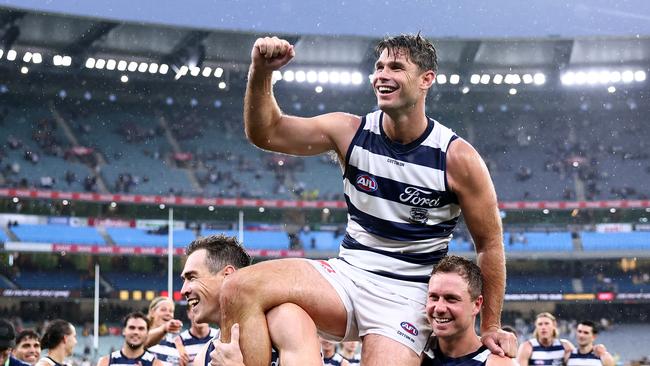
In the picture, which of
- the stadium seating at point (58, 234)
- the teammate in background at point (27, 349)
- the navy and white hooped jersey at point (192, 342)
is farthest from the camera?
the stadium seating at point (58, 234)

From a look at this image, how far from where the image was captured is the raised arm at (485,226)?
462 cm

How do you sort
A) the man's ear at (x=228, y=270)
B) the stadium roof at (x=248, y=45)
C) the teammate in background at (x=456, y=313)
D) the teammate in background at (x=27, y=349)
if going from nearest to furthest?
the teammate in background at (x=456, y=313), the man's ear at (x=228, y=270), the teammate in background at (x=27, y=349), the stadium roof at (x=248, y=45)

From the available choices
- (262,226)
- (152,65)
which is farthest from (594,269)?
(152,65)

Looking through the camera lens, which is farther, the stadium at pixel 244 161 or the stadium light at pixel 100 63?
the stadium light at pixel 100 63

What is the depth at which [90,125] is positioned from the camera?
4044 cm

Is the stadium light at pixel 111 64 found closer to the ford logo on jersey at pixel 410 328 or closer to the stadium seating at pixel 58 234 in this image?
the stadium seating at pixel 58 234

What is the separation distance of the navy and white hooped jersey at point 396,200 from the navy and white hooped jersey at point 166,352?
6068mm

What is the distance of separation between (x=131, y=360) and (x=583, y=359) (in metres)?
6.03

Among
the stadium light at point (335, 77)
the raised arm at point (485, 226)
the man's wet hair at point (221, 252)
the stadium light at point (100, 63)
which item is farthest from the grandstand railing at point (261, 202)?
the raised arm at point (485, 226)

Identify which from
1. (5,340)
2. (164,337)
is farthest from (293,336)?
(164,337)

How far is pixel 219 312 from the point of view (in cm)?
504

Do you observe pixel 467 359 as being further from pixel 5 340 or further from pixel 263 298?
pixel 5 340

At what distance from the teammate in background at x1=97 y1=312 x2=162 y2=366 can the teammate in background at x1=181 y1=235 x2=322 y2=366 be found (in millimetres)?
4010

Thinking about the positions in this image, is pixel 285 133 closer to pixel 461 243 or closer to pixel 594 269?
pixel 461 243
